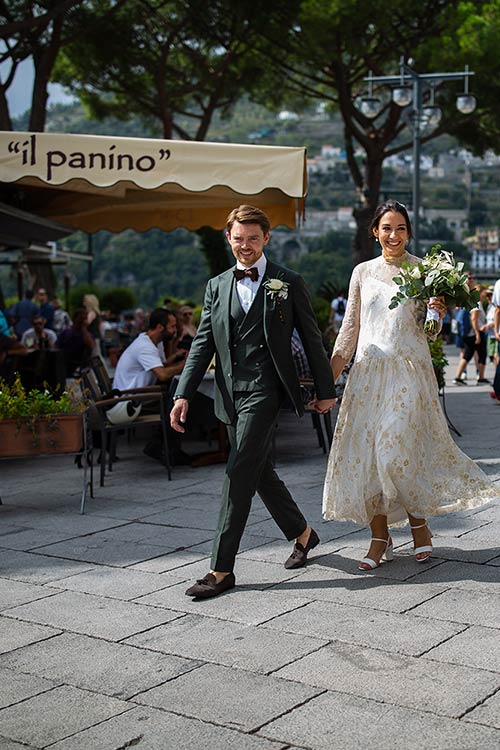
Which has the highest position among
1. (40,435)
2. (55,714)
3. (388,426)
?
(388,426)

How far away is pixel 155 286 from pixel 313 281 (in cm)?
1936

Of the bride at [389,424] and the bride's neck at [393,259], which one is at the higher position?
the bride's neck at [393,259]

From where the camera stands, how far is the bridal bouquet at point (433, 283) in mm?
5227

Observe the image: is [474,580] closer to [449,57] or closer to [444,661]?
[444,661]

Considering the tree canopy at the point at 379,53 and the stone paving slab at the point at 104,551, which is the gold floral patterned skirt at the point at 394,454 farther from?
the tree canopy at the point at 379,53

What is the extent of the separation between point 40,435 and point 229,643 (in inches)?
123

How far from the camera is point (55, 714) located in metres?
3.64

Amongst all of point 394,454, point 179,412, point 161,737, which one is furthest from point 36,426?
point 161,737

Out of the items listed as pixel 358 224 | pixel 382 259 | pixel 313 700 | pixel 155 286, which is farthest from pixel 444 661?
pixel 155 286

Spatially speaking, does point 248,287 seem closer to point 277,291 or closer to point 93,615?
point 277,291

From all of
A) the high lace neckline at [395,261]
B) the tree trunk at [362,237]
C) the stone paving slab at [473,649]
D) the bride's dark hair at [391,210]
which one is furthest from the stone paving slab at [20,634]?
the tree trunk at [362,237]

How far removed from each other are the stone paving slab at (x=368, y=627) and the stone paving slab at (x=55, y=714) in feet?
3.24

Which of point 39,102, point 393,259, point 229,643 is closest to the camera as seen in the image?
point 229,643

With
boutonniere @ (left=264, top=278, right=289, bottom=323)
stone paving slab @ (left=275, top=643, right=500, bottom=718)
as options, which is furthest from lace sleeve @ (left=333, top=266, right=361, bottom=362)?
stone paving slab @ (left=275, top=643, right=500, bottom=718)
